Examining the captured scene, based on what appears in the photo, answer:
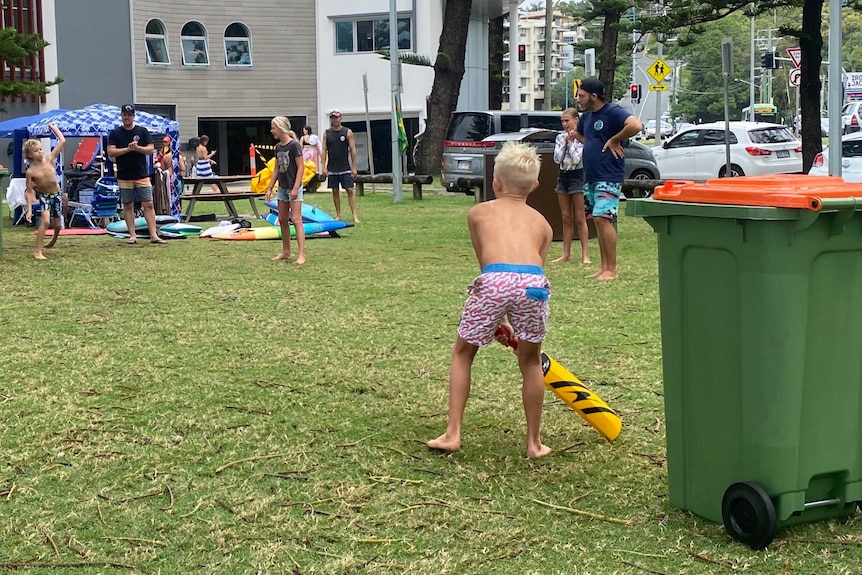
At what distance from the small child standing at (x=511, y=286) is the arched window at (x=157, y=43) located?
115 ft

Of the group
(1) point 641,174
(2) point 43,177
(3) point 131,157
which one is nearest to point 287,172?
(2) point 43,177

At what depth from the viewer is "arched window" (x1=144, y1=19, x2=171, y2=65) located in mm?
37969

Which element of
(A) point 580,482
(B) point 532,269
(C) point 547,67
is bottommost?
(A) point 580,482

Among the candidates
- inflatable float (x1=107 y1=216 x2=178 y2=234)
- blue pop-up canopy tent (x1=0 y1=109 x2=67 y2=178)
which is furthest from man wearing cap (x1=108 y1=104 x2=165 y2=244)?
blue pop-up canopy tent (x1=0 y1=109 x2=67 y2=178)

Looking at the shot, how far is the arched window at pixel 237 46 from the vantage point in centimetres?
3934

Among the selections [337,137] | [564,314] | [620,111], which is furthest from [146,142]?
[564,314]

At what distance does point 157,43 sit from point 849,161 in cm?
2608

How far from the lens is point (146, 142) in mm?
14484

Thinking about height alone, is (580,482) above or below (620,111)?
below

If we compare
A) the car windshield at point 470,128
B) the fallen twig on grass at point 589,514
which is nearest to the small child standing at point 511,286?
the fallen twig on grass at point 589,514

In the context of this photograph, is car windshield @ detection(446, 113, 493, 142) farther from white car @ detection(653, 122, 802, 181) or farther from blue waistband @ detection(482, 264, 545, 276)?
blue waistband @ detection(482, 264, 545, 276)

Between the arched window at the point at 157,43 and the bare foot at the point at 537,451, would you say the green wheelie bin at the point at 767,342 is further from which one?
the arched window at the point at 157,43

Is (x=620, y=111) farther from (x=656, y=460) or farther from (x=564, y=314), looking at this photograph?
(x=656, y=460)

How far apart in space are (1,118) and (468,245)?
889 inches
